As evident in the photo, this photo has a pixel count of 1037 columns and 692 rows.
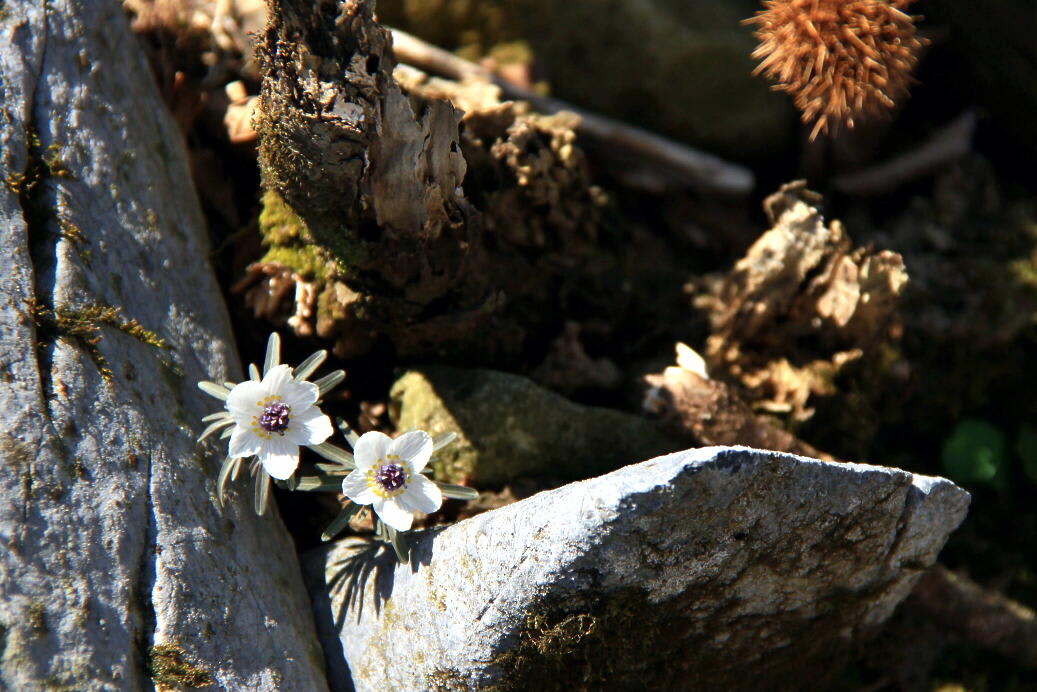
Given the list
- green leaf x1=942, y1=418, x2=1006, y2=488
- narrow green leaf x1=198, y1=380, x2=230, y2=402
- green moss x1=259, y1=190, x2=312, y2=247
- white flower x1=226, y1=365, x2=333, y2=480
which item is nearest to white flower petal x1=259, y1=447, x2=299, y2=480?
Answer: white flower x1=226, y1=365, x2=333, y2=480

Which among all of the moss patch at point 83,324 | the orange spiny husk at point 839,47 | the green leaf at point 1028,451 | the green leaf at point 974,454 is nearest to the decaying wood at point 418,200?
the moss patch at point 83,324

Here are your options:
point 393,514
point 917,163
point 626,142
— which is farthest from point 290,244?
point 917,163

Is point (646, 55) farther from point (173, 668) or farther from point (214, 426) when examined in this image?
point (173, 668)

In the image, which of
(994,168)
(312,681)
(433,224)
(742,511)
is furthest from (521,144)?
(994,168)

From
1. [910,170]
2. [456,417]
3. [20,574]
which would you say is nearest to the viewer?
[20,574]

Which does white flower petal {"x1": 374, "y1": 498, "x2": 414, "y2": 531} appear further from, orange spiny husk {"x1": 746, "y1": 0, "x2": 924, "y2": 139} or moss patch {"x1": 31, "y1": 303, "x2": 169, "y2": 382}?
orange spiny husk {"x1": 746, "y1": 0, "x2": 924, "y2": 139}

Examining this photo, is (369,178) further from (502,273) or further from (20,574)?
(20,574)
